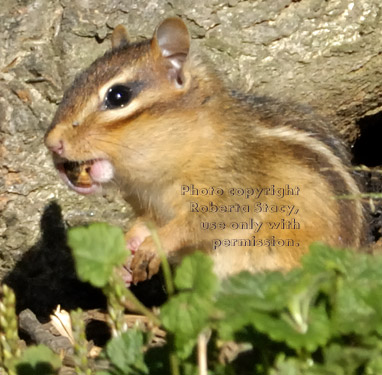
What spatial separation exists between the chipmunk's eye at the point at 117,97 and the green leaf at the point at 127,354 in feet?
3.85

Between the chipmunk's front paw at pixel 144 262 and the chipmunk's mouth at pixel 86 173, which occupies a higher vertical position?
the chipmunk's mouth at pixel 86 173

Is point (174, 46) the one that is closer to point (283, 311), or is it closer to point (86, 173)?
point (86, 173)

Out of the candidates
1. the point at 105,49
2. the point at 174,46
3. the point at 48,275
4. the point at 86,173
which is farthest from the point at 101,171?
the point at 48,275

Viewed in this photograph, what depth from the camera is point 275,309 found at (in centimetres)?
170

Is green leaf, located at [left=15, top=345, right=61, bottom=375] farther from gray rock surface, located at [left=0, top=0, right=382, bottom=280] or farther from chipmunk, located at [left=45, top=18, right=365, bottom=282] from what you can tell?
gray rock surface, located at [left=0, top=0, right=382, bottom=280]

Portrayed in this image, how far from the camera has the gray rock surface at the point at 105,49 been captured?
3.74 metres

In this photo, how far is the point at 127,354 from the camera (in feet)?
6.83

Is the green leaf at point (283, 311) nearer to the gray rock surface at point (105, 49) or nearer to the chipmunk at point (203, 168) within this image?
the chipmunk at point (203, 168)

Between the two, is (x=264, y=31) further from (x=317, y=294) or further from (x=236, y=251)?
(x=317, y=294)

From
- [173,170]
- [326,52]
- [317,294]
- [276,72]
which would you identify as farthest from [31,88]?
[317,294]

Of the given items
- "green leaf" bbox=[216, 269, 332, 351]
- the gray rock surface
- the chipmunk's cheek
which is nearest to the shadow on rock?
the gray rock surface

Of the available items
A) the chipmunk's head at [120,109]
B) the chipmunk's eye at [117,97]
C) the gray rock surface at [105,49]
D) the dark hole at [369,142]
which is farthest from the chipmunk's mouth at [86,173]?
the dark hole at [369,142]

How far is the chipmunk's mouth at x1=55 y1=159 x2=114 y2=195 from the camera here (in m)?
3.16

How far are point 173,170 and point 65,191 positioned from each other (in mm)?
968
